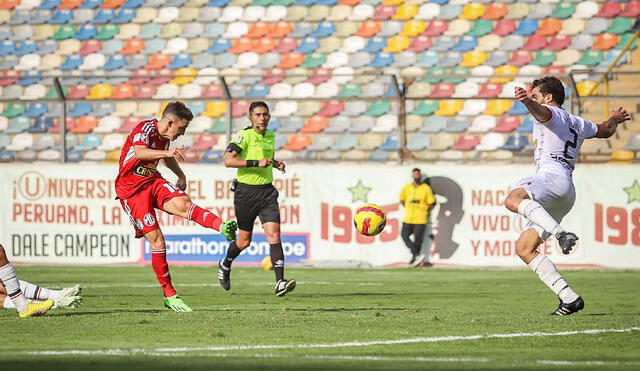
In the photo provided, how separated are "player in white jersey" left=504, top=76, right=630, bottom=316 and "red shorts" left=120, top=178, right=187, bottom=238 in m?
3.40

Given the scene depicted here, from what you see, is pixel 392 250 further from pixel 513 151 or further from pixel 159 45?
pixel 159 45

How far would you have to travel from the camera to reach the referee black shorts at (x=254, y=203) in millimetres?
14188

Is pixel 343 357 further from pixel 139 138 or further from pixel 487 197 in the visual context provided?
pixel 487 197

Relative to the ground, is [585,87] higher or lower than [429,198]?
higher

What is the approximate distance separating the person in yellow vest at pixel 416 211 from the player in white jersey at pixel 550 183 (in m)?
11.0

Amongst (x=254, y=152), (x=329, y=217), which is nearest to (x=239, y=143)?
(x=254, y=152)

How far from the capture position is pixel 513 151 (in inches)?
883

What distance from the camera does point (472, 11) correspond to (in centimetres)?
2856

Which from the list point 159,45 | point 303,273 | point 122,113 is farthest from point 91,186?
point 159,45

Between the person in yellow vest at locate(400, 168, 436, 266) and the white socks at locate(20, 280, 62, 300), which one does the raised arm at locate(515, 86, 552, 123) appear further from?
the person in yellow vest at locate(400, 168, 436, 266)

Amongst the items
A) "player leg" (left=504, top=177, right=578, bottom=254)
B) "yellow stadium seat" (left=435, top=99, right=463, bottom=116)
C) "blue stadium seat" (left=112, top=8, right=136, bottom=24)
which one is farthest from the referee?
"blue stadium seat" (left=112, top=8, right=136, bottom=24)

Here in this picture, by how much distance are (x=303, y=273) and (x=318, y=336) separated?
11308mm

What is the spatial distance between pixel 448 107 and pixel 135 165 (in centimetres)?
1385

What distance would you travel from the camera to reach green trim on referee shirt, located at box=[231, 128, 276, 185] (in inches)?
563
